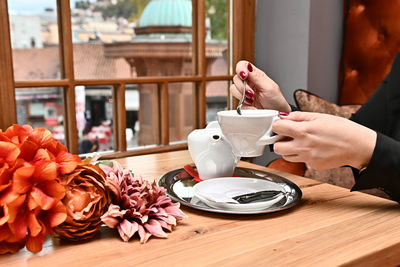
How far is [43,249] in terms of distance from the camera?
0.60 meters

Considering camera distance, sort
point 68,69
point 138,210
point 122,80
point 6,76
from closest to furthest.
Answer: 1. point 138,210
2. point 6,76
3. point 68,69
4. point 122,80

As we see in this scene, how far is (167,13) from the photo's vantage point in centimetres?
211

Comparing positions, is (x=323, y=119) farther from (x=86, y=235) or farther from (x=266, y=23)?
(x=266, y=23)

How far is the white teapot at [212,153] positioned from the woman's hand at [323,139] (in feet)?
0.64

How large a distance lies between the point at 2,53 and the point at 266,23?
1362mm

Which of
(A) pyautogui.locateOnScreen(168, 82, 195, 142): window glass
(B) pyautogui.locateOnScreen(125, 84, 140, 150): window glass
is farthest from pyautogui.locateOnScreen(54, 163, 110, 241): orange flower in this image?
(A) pyautogui.locateOnScreen(168, 82, 195, 142): window glass

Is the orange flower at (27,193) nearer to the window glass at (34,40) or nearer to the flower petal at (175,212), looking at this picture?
the flower petal at (175,212)

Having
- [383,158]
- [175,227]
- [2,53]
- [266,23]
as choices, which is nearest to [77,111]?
[2,53]

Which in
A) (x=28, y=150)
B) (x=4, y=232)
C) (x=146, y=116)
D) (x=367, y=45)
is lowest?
(x=146, y=116)

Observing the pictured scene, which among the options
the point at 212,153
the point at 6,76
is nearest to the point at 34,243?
the point at 212,153

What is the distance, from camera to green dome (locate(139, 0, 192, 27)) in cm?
206

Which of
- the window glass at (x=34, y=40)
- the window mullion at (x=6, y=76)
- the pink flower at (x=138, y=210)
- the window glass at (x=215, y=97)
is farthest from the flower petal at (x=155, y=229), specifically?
the window glass at (x=215, y=97)

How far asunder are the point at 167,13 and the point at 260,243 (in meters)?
1.73

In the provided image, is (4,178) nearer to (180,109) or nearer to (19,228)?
(19,228)
